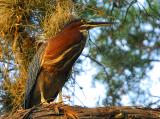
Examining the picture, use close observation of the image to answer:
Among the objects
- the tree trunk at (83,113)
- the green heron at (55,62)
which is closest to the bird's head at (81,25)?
the green heron at (55,62)

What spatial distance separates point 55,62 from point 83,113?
20.4 inches

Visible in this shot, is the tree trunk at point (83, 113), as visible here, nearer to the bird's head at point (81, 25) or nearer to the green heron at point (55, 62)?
the green heron at point (55, 62)

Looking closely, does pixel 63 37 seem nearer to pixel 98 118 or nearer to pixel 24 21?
pixel 24 21

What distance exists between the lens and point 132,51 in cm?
411

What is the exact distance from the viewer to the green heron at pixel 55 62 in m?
2.99

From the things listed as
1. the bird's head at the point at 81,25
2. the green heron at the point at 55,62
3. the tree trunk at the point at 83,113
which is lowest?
the tree trunk at the point at 83,113

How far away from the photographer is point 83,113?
2.54 metres

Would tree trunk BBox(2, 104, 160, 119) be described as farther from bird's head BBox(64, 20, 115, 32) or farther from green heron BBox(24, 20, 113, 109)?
bird's head BBox(64, 20, 115, 32)

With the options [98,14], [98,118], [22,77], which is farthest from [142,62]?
[98,118]

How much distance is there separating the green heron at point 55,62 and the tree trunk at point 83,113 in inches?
17.8

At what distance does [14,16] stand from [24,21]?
2.4 inches

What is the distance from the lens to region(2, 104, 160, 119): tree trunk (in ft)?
8.32

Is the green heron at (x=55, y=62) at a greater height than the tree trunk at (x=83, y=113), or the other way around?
the green heron at (x=55, y=62)

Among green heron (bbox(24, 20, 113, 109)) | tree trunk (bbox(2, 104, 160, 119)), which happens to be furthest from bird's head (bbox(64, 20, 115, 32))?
tree trunk (bbox(2, 104, 160, 119))
